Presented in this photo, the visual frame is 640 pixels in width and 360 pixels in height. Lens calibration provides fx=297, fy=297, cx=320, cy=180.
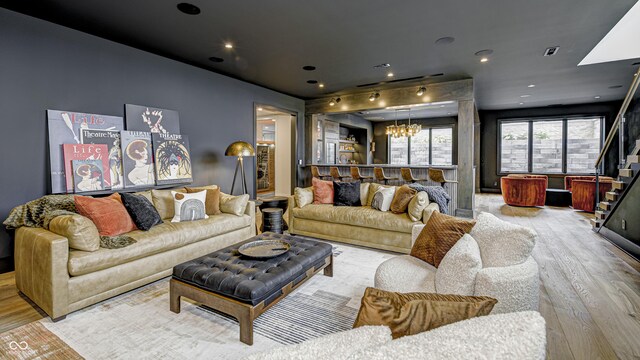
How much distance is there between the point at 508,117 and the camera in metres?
9.75

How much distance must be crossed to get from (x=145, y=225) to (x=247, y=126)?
322cm

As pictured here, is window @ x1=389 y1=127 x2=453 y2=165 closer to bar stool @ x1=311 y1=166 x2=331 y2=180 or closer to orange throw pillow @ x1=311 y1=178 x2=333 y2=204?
bar stool @ x1=311 y1=166 x2=331 y2=180

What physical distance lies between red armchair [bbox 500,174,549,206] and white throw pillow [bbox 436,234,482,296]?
22.3 feet

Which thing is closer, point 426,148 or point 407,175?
point 407,175

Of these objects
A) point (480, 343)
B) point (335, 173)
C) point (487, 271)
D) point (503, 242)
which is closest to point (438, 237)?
point (503, 242)

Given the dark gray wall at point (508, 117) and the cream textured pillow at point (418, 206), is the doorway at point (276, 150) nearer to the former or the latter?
the cream textured pillow at point (418, 206)

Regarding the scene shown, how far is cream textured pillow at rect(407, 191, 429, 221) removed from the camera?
364 cm

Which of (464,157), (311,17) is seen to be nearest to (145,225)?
(311,17)

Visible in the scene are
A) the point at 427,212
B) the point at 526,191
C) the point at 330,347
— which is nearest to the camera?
the point at 330,347

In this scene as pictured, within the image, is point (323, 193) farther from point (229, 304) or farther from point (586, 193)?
point (586, 193)

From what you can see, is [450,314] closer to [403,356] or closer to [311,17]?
[403,356]

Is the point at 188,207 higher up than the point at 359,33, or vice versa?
the point at 359,33

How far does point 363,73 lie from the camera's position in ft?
18.1

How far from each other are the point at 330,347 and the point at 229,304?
1416 mm
